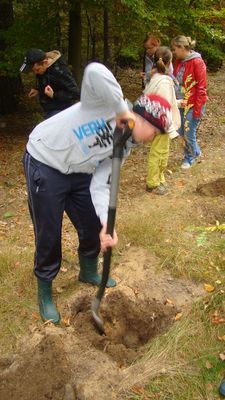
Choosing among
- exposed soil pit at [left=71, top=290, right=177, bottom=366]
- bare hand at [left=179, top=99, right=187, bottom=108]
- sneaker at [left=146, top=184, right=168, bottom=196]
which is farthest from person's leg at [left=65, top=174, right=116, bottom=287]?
bare hand at [left=179, top=99, right=187, bottom=108]

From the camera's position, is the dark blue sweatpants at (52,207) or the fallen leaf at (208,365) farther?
the fallen leaf at (208,365)

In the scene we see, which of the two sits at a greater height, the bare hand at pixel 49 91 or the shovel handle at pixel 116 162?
the shovel handle at pixel 116 162

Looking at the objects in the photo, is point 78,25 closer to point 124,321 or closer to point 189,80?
point 189,80

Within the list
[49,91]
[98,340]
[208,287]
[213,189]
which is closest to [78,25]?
[49,91]

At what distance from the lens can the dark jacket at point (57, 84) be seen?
17.6 ft

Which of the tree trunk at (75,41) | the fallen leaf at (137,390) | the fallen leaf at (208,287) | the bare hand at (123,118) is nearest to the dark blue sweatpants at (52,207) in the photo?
the bare hand at (123,118)

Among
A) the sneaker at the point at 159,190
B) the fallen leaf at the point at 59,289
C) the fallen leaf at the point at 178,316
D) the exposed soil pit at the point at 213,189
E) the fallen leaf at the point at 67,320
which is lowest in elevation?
the sneaker at the point at 159,190

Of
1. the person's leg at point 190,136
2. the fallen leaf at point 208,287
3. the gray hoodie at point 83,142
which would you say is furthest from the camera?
the person's leg at point 190,136

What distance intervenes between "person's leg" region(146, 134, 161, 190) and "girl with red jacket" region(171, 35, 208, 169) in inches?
39.8

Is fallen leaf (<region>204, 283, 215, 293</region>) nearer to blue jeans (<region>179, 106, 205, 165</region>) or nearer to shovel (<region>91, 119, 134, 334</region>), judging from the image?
shovel (<region>91, 119, 134, 334</region>)

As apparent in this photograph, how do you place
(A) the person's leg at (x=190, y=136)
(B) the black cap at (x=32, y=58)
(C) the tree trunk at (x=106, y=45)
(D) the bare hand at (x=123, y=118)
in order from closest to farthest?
(D) the bare hand at (x=123, y=118) < (B) the black cap at (x=32, y=58) < (A) the person's leg at (x=190, y=136) < (C) the tree trunk at (x=106, y=45)

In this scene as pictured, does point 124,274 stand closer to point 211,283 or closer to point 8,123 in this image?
point 211,283

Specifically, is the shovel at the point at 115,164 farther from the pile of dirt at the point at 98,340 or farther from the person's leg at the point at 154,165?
the person's leg at the point at 154,165

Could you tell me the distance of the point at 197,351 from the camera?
3.14 m
